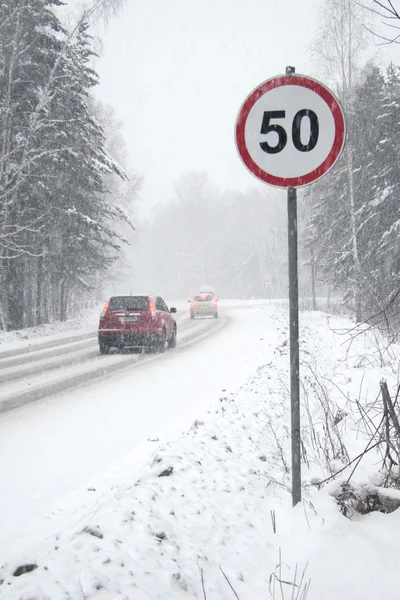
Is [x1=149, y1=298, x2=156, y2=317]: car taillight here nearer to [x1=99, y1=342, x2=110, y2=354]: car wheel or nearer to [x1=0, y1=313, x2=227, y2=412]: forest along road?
[x1=0, y1=313, x2=227, y2=412]: forest along road

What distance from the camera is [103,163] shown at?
20.0 metres

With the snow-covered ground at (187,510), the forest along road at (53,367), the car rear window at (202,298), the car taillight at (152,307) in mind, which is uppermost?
the car taillight at (152,307)

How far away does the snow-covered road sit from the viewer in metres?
3.53

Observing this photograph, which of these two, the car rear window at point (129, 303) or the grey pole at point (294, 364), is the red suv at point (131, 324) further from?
the grey pole at point (294, 364)

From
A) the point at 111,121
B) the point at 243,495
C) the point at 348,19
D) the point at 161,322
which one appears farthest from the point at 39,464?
the point at 111,121

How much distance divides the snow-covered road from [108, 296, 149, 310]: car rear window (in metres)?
1.55

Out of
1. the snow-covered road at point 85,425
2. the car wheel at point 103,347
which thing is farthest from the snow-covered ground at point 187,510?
the car wheel at point 103,347

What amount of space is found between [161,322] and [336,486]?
33.9 ft

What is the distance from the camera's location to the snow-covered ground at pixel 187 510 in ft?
6.72

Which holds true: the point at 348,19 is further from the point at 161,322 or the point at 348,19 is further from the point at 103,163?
the point at 161,322

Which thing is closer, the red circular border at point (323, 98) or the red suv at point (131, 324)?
the red circular border at point (323, 98)

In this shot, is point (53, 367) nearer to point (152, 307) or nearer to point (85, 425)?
point (152, 307)

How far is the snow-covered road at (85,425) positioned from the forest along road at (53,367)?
0.14 ft

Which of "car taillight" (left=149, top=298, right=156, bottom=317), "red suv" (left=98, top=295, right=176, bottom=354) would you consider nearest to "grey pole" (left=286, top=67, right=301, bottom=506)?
"red suv" (left=98, top=295, right=176, bottom=354)
